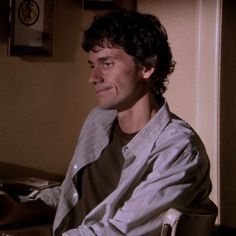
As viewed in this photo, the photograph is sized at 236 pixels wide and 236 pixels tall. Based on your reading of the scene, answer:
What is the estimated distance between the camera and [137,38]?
54.7 inches

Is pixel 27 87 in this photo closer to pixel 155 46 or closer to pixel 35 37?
pixel 35 37

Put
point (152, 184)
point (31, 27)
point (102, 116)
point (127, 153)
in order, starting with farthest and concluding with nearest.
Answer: point (31, 27)
point (102, 116)
point (127, 153)
point (152, 184)

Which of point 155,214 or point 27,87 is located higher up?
point 27,87

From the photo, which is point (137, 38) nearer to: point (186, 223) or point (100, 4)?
point (186, 223)

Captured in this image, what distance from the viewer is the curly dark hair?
54.4 inches

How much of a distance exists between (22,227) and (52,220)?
128 mm

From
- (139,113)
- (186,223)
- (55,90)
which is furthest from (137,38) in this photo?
(55,90)

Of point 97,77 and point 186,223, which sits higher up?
point 97,77

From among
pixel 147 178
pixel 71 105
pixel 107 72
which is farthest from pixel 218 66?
pixel 147 178

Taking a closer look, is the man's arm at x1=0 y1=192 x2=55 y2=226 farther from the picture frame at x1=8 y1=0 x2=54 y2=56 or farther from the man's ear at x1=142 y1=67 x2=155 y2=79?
the picture frame at x1=8 y1=0 x2=54 y2=56

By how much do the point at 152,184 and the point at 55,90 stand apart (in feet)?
3.29

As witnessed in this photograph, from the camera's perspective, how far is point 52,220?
1500 mm

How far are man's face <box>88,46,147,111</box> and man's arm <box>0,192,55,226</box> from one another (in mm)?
359

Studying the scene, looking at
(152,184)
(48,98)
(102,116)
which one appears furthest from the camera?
(48,98)
